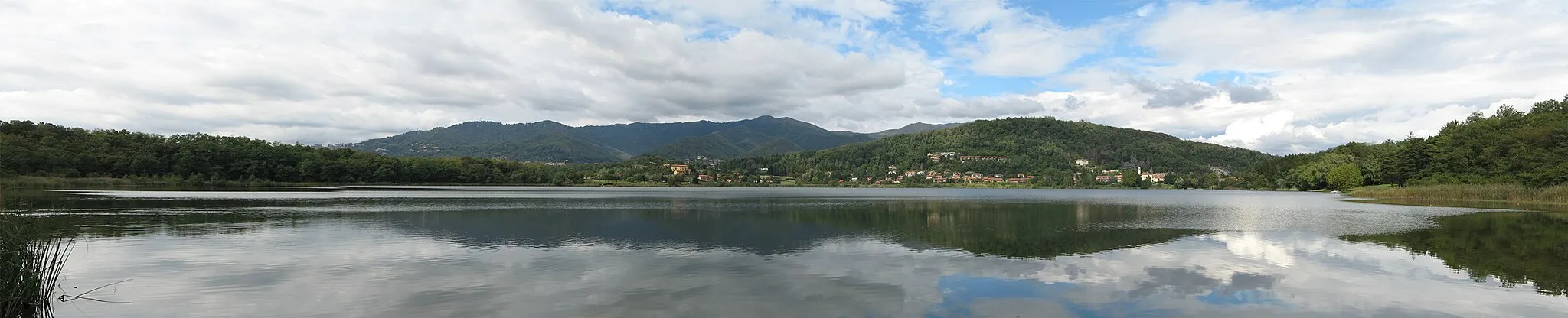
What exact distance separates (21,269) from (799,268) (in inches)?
485

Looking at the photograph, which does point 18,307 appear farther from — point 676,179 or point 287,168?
point 676,179

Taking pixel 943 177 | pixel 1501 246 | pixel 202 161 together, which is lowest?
pixel 1501 246

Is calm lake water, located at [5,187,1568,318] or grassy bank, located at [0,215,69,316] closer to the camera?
grassy bank, located at [0,215,69,316]

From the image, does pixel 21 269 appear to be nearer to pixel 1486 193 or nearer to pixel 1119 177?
pixel 1486 193

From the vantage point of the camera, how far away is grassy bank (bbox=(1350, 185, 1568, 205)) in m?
44.8

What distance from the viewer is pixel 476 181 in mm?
130875

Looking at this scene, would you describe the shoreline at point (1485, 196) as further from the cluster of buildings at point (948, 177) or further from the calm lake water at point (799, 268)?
the cluster of buildings at point (948, 177)

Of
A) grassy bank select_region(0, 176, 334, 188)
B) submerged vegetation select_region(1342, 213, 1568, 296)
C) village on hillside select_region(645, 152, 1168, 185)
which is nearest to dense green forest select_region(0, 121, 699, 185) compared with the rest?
grassy bank select_region(0, 176, 334, 188)

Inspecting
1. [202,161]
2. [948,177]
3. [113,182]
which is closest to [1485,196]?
[113,182]

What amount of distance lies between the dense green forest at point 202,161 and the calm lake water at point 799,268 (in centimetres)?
6182

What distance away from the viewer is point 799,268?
16000 millimetres

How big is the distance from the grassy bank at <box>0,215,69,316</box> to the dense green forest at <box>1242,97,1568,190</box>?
6883cm

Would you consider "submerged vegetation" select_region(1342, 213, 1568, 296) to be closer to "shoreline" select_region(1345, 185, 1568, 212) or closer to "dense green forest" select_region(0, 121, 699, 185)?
"shoreline" select_region(1345, 185, 1568, 212)

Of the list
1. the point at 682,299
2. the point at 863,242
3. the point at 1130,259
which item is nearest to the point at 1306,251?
the point at 1130,259
